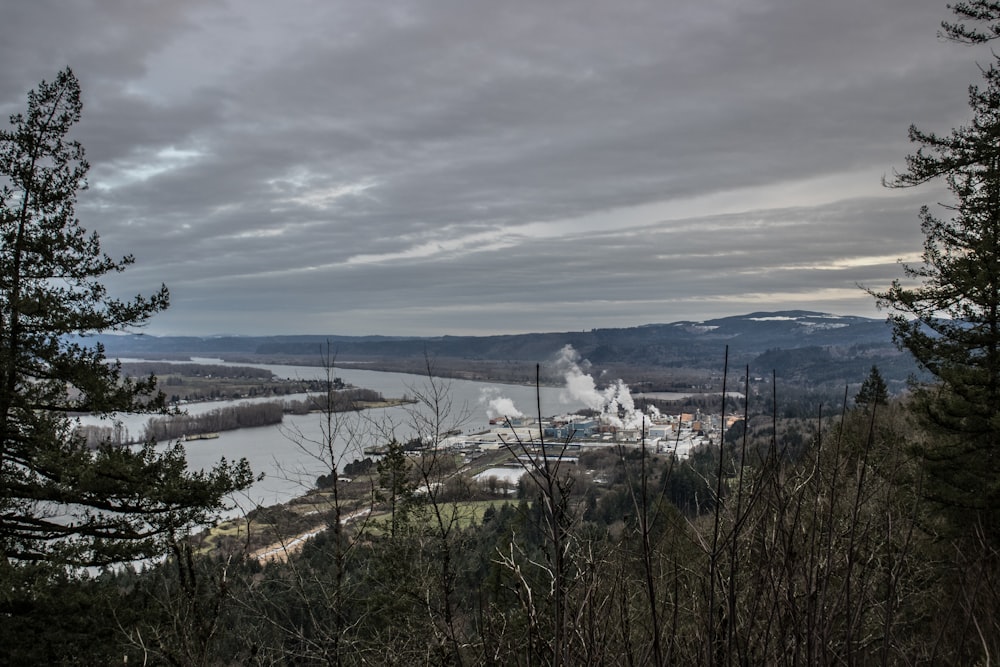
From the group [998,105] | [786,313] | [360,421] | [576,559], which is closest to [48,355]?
[360,421]

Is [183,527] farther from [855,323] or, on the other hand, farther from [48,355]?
[855,323]

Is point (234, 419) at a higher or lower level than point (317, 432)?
lower

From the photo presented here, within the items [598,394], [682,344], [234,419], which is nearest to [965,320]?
[234,419]

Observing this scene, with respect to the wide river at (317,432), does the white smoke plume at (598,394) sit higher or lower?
lower

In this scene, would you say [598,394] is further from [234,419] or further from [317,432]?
[317,432]

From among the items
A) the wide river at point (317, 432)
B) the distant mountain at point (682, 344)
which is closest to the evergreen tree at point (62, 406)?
the wide river at point (317, 432)

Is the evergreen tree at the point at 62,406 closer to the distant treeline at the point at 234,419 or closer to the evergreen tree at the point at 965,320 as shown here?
the evergreen tree at the point at 965,320
